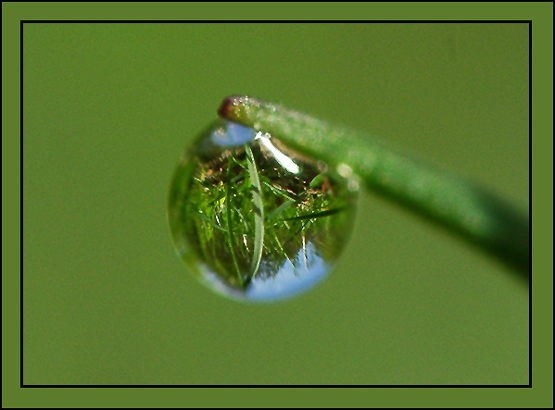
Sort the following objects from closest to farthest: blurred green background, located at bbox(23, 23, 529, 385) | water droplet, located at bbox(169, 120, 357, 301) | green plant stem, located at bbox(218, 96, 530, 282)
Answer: green plant stem, located at bbox(218, 96, 530, 282), water droplet, located at bbox(169, 120, 357, 301), blurred green background, located at bbox(23, 23, 529, 385)

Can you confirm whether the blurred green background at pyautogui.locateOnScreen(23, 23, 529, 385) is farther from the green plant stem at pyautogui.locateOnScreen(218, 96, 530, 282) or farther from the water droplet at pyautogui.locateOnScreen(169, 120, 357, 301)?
the green plant stem at pyautogui.locateOnScreen(218, 96, 530, 282)

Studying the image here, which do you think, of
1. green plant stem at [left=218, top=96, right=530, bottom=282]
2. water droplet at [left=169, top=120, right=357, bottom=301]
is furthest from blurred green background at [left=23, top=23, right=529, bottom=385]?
green plant stem at [left=218, top=96, right=530, bottom=282]

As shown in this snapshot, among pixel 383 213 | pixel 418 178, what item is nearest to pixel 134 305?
pixel 383 213

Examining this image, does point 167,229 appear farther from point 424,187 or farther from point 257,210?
point 424,187

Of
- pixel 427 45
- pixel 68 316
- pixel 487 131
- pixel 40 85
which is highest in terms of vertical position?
pixel 427 45

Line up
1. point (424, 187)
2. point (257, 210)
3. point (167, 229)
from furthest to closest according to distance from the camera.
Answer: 1. point (167, 229)
2. point (257, 210)
3. point (424, 187)

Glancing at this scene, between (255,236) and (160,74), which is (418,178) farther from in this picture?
(160,74)

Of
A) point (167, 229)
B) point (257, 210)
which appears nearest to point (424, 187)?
point (257, 210)
